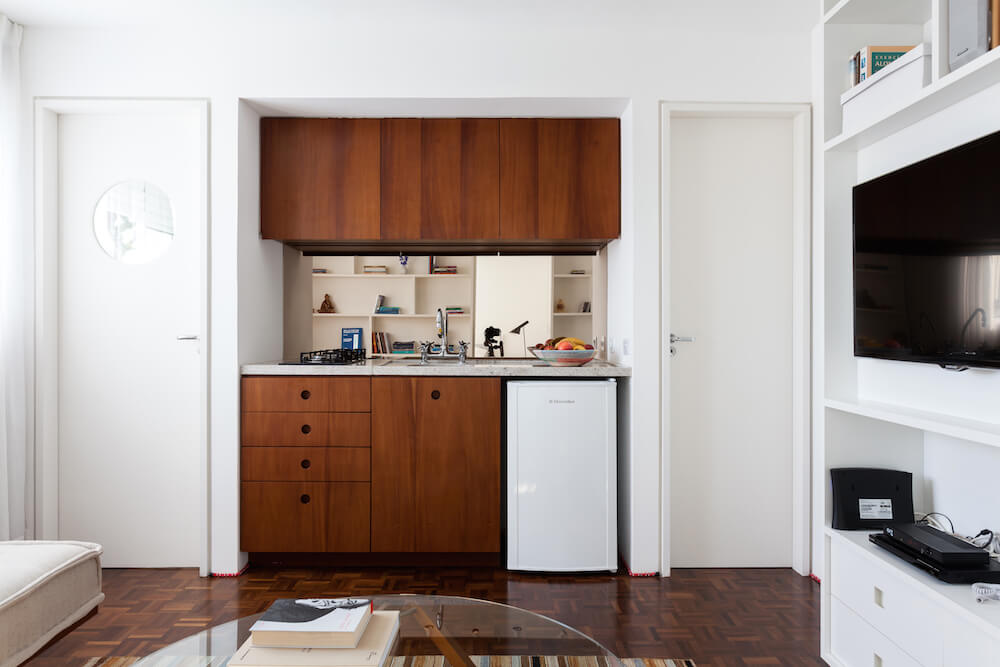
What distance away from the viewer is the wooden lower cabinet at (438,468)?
297 centimetres

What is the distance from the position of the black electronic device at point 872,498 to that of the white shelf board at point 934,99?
1.11 meters

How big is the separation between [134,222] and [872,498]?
3.42 metres

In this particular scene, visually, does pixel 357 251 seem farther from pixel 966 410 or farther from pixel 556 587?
pixel 966 410

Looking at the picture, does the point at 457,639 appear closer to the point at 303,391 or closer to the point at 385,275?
the point at 303,391

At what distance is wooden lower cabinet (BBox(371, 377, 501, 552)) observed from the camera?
2.97m

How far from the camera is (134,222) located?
10.1 feet

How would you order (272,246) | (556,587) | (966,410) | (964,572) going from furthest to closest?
(272,246)
(556,587)
(966,410)
(964,572)

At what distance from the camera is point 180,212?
3.10 m

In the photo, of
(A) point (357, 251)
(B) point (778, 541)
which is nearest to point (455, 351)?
(A) point (357, 251)

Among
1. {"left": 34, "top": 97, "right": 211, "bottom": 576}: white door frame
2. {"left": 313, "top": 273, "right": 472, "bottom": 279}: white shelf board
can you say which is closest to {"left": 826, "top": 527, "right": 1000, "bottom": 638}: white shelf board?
{"left": 313, "top": 273, "right": 472, "bottom": 279}: white shelf board

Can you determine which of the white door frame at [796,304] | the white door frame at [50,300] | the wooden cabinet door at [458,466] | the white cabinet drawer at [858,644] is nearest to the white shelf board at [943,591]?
the white cabinet drawer at [858,644]

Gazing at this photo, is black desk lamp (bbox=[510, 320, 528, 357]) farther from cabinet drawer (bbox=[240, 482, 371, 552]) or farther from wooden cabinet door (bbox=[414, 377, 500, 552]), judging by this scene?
cabinet drawer (bbox=[240, 482, 371, 552])

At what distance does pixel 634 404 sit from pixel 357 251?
175 cm

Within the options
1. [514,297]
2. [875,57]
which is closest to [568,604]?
[514,297]
